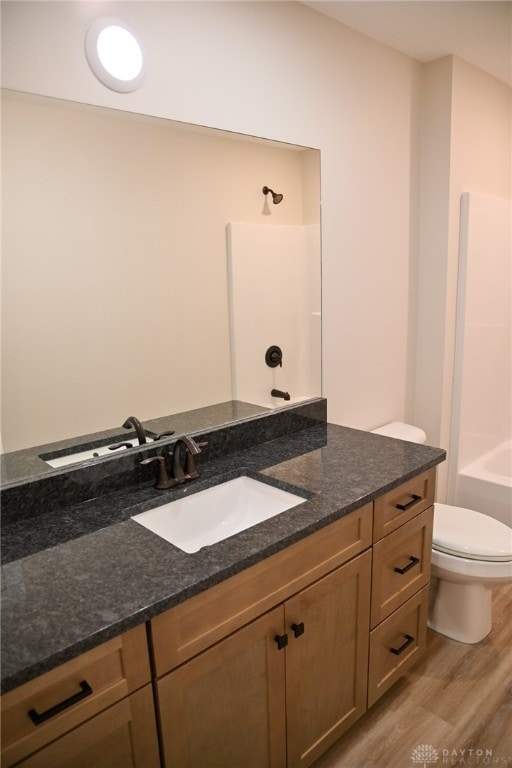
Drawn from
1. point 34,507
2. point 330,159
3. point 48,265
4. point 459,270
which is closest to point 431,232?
point 459,270

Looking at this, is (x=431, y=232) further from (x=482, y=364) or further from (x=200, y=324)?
(x=200, y=324)

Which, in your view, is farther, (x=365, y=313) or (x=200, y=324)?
(x=365, y=313)

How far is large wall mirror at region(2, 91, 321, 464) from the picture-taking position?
1.31m

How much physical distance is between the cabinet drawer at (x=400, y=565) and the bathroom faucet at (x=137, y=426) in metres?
0.79

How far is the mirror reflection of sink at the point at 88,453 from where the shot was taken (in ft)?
4.54

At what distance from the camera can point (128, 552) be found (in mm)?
1118

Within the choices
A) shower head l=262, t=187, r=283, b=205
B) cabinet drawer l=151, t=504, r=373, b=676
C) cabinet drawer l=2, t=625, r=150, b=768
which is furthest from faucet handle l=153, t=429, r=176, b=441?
shower head l=262, t=187, r=283, b=205

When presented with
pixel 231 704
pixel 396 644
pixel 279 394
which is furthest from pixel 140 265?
pixel 396 644

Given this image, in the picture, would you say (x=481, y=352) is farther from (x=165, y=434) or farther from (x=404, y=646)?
(x=165, y=434)

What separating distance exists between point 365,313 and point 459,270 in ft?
2.17

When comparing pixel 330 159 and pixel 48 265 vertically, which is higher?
pixel 330 159

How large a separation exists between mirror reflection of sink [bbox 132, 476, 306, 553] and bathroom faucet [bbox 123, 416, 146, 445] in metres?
0.25

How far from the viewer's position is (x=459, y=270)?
2568 millimetres

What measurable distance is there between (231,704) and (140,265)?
1238 millimetres
